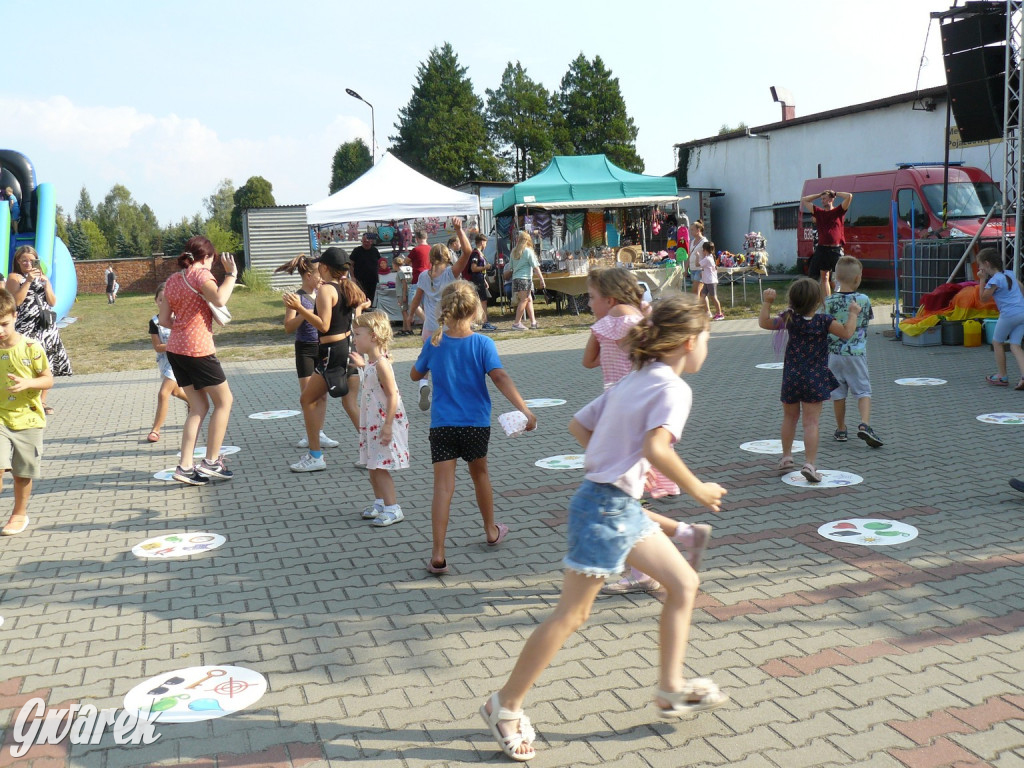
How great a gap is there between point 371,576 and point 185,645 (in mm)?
1136

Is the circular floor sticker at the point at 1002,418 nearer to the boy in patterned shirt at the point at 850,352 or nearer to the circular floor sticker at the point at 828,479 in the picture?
the boy in patterned shirt at the point at 850,352

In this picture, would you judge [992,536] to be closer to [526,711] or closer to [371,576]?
[526,711]

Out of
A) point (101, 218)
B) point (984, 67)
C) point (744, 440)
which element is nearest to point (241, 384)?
point (744, 440)

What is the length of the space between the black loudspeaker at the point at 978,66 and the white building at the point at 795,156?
8342 mm

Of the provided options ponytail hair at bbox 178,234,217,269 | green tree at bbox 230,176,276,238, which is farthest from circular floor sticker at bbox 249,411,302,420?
green tree at bbox 230,176,276,238

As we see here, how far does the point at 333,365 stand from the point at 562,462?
2.05m

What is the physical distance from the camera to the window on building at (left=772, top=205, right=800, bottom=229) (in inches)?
1227

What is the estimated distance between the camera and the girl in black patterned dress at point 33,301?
30.4 feet

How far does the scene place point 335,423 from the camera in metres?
9.83

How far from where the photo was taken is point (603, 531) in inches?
124

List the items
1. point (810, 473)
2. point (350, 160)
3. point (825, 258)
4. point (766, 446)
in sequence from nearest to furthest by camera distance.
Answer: point (810, 473), point (766, 446), point (825, 258), point (350, 160)

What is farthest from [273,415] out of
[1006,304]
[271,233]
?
[271,233]

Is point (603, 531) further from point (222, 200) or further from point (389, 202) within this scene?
point (222, 200)

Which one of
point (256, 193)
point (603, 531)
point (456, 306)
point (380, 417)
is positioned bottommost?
point (603, 531)
